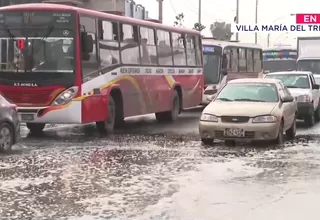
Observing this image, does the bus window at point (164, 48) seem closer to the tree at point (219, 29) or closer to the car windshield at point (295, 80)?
the car windshield at point (295, 80)

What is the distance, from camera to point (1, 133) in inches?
451

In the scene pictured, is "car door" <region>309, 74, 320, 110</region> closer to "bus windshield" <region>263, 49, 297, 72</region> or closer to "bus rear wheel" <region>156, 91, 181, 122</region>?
"bus rear wheel" <region>156, 91, 181, 122</region>

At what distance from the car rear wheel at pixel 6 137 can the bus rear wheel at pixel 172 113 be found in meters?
8.70

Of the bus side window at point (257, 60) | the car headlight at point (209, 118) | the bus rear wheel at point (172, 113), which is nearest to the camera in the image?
the car headlight at point (209, 118)

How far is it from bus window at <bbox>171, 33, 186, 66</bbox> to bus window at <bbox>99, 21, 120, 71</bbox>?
4.41 metres

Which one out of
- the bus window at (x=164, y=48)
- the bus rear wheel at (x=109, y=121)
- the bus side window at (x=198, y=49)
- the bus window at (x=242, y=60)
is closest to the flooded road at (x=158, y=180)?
the bus rear wheel at (x=109, y=121)

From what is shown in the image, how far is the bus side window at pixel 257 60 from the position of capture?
1175 inches

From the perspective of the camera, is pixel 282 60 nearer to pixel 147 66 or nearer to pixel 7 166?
pixel 147 66

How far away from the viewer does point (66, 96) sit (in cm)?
1387

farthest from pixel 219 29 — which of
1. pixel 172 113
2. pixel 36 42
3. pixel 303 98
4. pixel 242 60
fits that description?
pixel 36 42

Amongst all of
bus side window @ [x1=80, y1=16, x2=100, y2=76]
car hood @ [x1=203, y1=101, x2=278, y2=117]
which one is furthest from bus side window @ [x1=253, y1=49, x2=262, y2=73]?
car hood @ [x1=203, y1=101, x2=278, y2=117]

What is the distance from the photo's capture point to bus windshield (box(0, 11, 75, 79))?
548 inches

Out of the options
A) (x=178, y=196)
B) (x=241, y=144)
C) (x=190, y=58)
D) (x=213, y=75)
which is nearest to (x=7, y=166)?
(x=178, y=196)

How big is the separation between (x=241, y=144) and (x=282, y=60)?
35.8m
